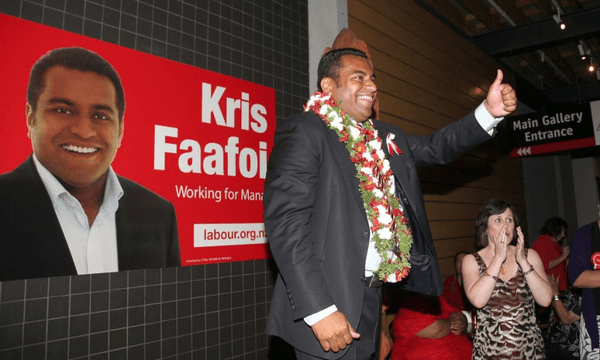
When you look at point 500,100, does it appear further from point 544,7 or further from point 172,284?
point 544,7

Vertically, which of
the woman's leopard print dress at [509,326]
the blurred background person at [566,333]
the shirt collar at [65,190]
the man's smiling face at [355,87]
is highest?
the man's smiling face at [355,87]

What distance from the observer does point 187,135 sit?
3.15 metres

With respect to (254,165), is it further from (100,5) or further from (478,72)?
(478,72)

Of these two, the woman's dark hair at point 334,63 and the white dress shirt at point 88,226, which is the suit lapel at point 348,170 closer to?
the woman's dark hair at point 334,63

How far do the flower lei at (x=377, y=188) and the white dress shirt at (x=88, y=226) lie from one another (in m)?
1.54

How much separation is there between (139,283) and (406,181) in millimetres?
1947

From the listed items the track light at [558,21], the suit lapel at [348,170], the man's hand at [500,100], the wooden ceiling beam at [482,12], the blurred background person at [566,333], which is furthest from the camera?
the wooden ceiling beam at [482,12]

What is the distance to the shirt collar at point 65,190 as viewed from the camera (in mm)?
2500

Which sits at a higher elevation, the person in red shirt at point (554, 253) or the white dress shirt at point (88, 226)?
the white dress shirt at point (88, 226)

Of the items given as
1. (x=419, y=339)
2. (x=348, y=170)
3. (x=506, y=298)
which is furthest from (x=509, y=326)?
(x=348, y=170)

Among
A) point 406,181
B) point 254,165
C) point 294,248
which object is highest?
point 254,165

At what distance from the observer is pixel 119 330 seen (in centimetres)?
272

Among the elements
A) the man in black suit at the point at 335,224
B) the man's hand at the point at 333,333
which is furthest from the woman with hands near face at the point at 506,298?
the man's hand at the point at 333,333

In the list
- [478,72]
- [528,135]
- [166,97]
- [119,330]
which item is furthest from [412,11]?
[119,330]
